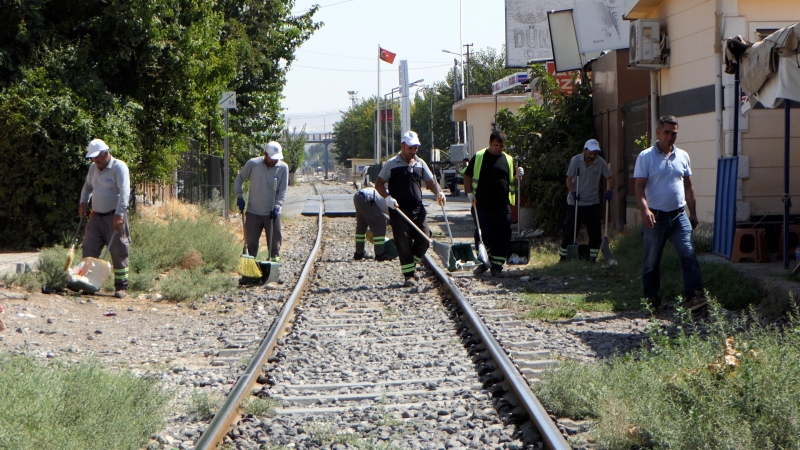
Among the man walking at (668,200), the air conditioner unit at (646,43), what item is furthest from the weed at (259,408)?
the air conditioner unit at (646,43)

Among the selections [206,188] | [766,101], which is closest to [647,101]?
[766,101]

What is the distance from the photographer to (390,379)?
23.0 feet

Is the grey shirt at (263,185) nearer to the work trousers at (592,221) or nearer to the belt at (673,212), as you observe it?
the work trousers at (592,221)

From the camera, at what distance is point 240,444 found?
545 cm

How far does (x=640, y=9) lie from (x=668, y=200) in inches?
303

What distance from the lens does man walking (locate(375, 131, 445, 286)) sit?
39.2 ft

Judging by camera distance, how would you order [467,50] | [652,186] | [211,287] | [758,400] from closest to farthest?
[758,400]
[652,186]
[211,287]
[467,50]

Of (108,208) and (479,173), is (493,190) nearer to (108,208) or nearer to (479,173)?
(479,173)

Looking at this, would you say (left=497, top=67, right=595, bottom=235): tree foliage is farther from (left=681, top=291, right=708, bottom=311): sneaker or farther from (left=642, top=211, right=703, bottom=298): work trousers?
(left=681, top=291, right=708, bottom=311): sneaker

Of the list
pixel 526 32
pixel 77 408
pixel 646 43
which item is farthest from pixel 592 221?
pixel 526 32

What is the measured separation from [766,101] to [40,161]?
10103mm

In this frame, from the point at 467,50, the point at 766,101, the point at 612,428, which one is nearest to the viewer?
the point at 612,428

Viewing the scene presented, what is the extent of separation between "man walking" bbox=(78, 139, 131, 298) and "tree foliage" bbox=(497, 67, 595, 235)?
894 cm

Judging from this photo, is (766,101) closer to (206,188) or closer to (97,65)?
(97,65)
